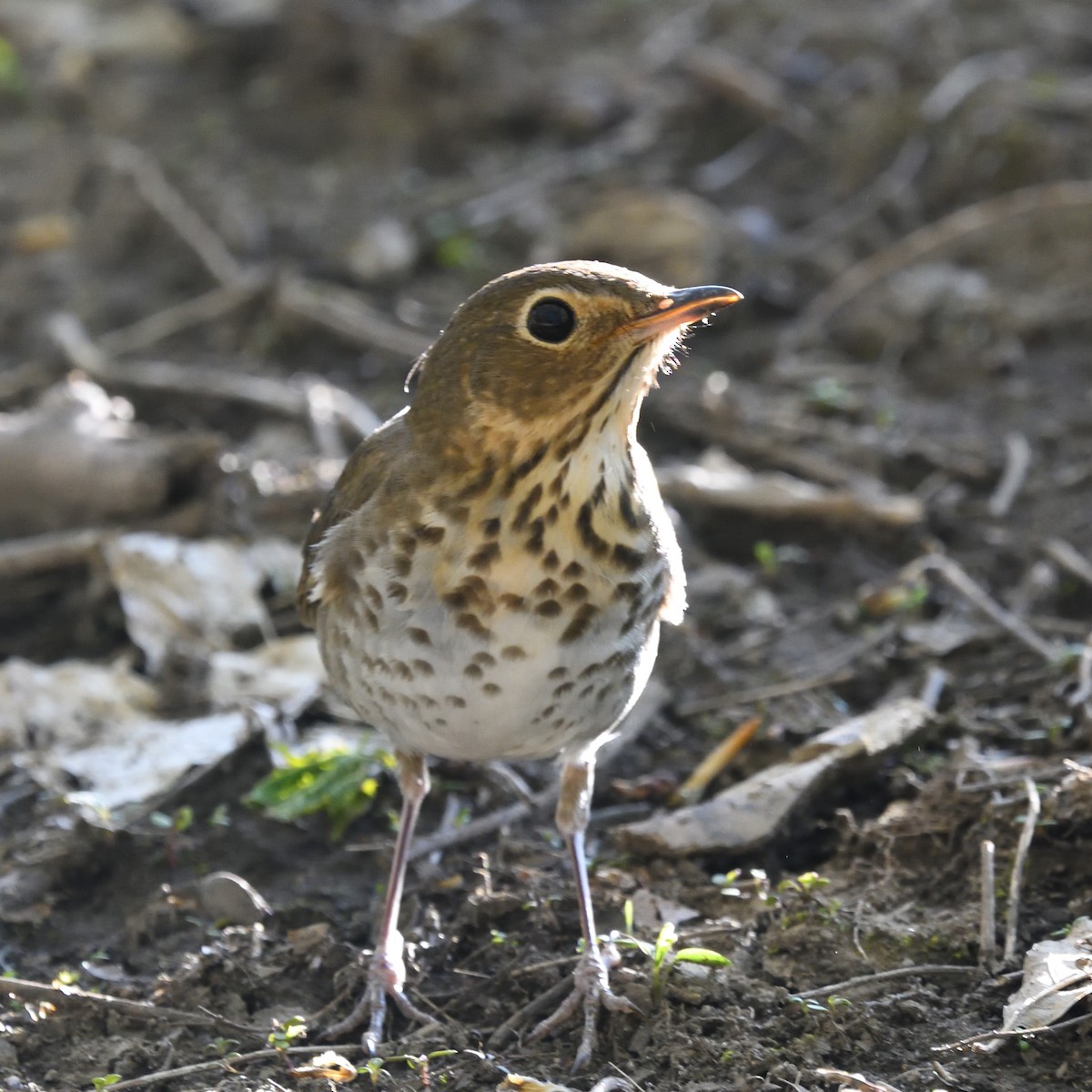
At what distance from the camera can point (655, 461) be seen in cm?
606

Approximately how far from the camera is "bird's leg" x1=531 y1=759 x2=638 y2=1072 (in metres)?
3.46

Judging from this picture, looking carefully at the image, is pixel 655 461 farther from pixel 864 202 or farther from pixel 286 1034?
pixel 286 1034

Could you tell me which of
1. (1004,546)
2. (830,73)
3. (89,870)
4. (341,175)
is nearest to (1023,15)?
(830,73)

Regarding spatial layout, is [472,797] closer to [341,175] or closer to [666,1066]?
[666,1066]

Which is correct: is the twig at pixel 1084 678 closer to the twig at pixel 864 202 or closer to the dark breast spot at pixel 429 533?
the dark breast spot at pixel 429 533

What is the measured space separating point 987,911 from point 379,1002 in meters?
1.34

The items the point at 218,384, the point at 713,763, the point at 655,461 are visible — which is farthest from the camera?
the point at 218,384

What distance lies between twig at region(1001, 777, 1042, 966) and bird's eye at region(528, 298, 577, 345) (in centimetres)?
153

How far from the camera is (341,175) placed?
830 centimetres

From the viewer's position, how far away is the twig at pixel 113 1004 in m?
3.56

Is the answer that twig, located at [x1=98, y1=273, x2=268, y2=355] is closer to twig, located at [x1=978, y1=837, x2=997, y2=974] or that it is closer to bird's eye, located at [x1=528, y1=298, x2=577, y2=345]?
bird's eye, located at [x1=528, y1=298, x2=577, y2=345]

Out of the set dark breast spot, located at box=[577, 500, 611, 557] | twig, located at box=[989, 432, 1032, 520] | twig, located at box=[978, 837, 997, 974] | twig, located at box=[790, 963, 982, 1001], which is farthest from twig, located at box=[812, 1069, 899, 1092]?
twig, located at box=[989, 432, 1032, 520]

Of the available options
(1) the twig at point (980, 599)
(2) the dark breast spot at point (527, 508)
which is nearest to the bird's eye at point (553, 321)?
(2) the dark breast spot at point (527, 508)

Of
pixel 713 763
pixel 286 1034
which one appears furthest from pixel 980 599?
pixel 286 1034
